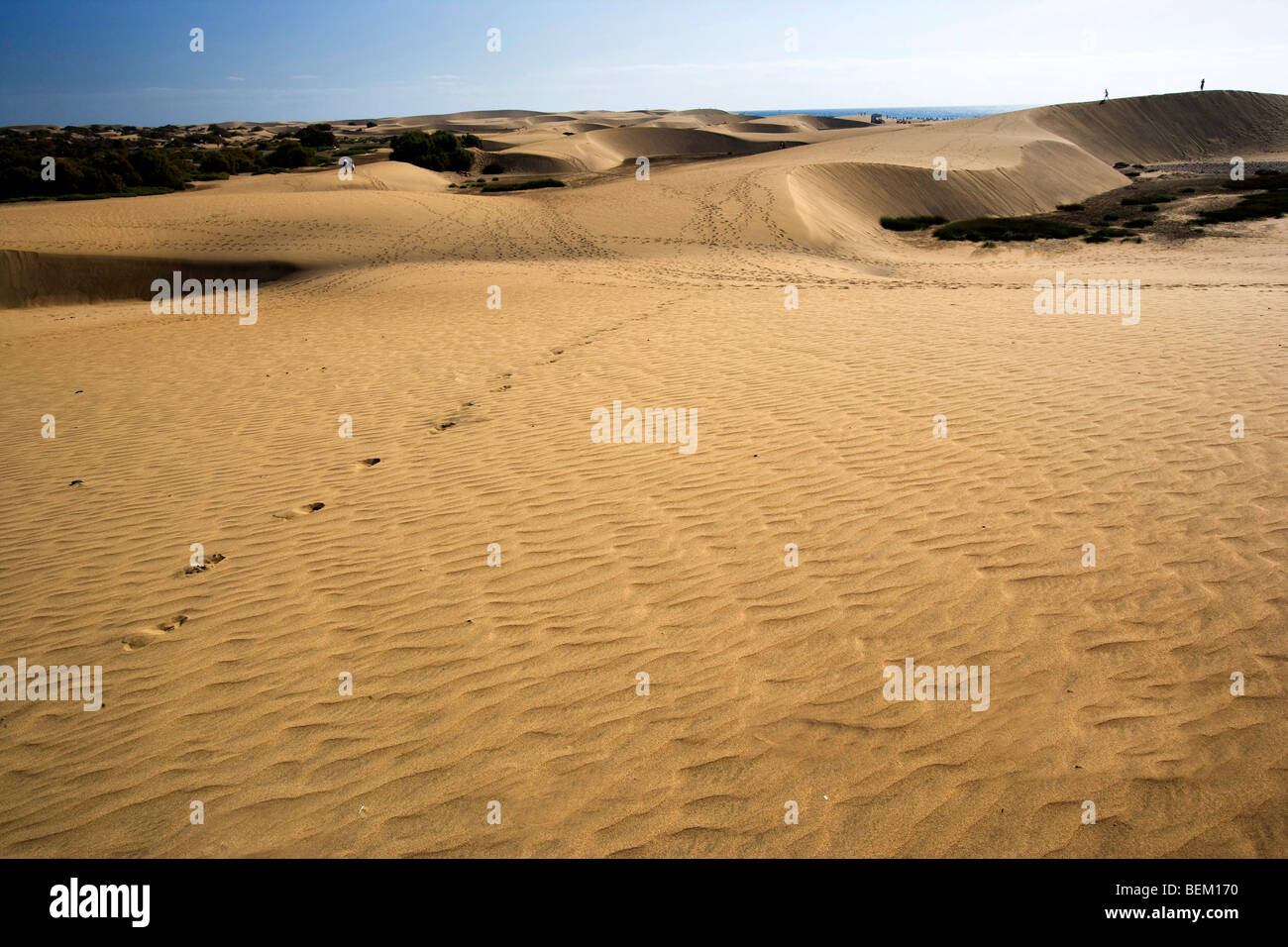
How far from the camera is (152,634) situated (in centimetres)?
434

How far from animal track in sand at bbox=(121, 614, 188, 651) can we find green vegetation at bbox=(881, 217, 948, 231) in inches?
1093

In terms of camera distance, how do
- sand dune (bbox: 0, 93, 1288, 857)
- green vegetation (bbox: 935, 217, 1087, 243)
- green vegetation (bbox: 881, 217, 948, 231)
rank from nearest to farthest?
1. sand dune (bbox: 0, 93, 1288, 857)
2. green vegetation (bbox: 935, 217, 1087, 243)
3. green vegetation (bbox: 881, 217, 948, 231)

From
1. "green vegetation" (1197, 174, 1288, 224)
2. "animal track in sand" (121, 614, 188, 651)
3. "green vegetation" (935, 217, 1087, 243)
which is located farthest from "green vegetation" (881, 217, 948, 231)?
"animal track in sand" (121, 614, 188, 651)

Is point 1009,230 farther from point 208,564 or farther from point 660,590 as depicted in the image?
point 208,564

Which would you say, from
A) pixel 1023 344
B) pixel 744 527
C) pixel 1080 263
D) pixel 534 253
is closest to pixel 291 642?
pixel 744 527

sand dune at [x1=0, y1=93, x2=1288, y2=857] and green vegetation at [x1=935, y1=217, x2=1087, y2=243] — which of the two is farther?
green vegetation at [x1=935, y1=217, x2=1087, y2=243]

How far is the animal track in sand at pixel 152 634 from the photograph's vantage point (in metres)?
4.26

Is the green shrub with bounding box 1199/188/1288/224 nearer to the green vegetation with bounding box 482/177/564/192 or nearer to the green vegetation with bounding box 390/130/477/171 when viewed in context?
the green vegetation with bounding box 482/177/564/192

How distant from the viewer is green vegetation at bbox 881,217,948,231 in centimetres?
2738

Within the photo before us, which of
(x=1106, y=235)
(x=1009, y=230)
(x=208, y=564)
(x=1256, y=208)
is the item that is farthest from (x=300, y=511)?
(x=1256, y=208)

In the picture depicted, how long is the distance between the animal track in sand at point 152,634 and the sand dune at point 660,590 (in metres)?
0.05

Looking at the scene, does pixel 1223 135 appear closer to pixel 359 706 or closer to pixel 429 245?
pixel 429 245
